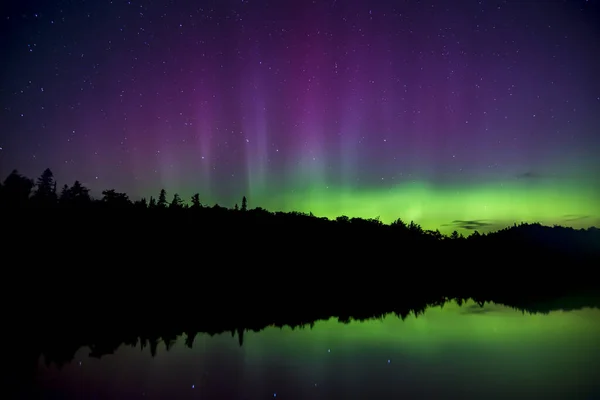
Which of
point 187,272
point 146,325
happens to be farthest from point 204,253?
point 146,325

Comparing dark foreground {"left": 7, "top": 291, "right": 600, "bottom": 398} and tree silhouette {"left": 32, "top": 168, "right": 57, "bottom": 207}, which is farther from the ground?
tree silhouette {"left": 32, "top": 168, "right": 57, "bottom": 207}

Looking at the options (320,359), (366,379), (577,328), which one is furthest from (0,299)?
(577,328)

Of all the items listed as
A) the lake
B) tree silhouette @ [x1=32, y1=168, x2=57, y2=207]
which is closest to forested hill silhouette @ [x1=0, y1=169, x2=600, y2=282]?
tree silhouette @ [x1=32, y1=168, x2=57, y2=207]

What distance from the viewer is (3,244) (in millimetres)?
33719

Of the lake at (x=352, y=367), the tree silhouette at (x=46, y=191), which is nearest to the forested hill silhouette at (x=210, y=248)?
the tree silhouette at (x=46, y=191)

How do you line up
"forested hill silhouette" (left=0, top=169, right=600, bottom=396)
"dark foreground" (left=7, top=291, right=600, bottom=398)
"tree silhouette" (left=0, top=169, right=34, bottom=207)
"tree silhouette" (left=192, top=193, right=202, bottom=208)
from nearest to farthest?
"dark foreground" (left=7, top=291, right=600, bottom=398), "forested hill silhouette" (left=0, top=169, right=600, bottom=396), "tree silhouette" (left=0, top=169, right=34, bottom=207), "tree silhouette" (left=192, top=193, right=202, bottom=208)

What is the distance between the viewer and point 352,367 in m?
12.5

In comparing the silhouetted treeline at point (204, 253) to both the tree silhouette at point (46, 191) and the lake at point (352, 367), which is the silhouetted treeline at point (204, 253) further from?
the lake at point (352, 367)

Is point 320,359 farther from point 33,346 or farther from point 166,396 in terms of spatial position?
point 33,346

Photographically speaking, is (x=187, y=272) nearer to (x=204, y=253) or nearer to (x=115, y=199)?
(x=204, y=253)

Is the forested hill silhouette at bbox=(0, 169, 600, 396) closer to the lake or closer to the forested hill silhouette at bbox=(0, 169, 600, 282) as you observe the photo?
the forested hill silhouette at bbox=(0, 169, 600, 282)

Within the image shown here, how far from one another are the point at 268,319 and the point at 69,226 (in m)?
27.1

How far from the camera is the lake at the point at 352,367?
9883 mm

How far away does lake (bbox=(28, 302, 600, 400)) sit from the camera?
32.4 ft
